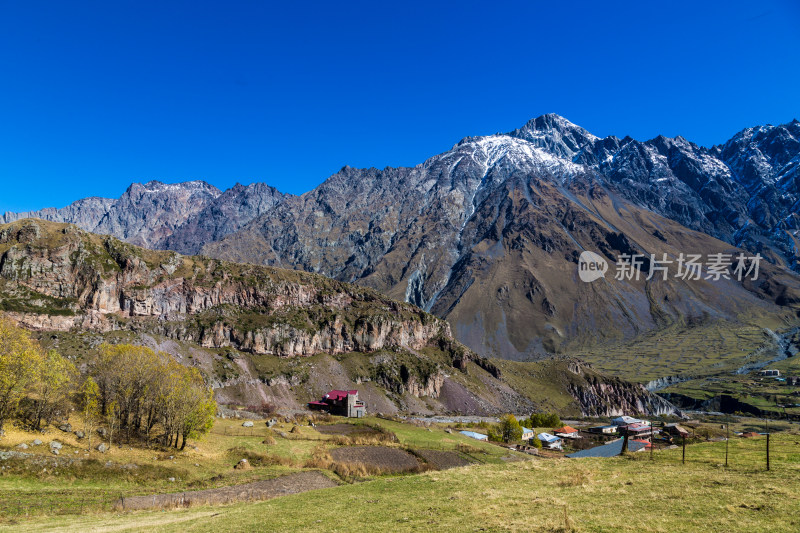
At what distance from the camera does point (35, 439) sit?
37625 mm

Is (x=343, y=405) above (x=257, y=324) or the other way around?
the other way around

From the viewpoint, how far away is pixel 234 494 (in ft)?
119

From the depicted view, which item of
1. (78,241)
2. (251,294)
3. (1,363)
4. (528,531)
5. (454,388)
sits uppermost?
(78,241)

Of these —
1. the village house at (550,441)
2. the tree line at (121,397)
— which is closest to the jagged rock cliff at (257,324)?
the village house at (550,441)

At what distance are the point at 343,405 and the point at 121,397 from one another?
65679mm

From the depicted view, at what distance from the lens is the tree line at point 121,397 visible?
40875mm

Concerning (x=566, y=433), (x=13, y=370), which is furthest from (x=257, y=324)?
(x=13, y=370)

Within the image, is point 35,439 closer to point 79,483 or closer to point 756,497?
point 79,483

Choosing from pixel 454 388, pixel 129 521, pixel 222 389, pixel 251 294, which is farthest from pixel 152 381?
pixel 454 388

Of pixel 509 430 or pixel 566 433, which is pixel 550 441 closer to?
pixel 509 430

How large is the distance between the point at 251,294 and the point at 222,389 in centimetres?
4522

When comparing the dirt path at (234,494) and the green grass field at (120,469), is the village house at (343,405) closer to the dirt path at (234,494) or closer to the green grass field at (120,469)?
the green grass field at (120,469)

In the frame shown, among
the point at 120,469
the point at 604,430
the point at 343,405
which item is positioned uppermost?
the point at 120,469

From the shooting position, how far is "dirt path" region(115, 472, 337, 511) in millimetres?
32344
